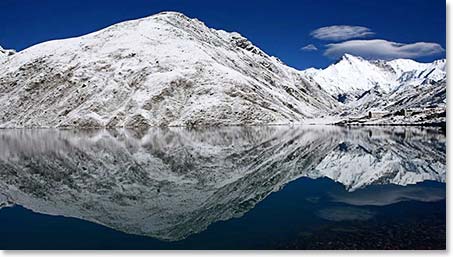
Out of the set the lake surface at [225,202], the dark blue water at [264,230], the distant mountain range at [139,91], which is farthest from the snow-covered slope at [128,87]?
the dark blue water at [264,230]

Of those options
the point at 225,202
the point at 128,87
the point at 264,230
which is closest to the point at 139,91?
the point at 128,87

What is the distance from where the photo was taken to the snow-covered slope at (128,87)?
107 metres

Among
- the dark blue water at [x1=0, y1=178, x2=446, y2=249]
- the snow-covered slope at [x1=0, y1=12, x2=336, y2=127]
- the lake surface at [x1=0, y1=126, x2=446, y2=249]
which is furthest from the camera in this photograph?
the snow-covered slope at [x1=0, y1=12, x2=336, y2=127]

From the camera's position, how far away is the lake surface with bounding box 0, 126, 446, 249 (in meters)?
12.2

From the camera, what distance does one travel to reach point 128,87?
380 ft

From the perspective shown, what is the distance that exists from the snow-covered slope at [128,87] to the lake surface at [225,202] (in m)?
74.0

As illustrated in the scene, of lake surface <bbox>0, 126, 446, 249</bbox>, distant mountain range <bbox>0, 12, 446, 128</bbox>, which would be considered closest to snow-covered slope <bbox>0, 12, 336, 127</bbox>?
distant mountain range <bbox>0, 12, 446, 128</bbox>

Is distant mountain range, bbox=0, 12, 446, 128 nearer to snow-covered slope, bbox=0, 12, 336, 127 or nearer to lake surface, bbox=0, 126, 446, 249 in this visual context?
snow-covered slope, bbox=0, 12, 336, 127

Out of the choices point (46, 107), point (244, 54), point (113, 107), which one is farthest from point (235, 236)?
point (244, 54)

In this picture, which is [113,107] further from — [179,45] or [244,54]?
[244,54]

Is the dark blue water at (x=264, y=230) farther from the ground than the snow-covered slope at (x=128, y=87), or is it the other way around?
the snow-covered slope at (x=128, y=87)

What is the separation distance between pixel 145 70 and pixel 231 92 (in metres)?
22.5

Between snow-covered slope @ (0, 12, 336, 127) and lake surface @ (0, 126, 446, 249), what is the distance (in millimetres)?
74032

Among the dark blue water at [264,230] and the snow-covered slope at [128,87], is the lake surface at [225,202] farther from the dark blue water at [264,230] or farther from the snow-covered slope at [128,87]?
the snow-covered slope at [128,87]
